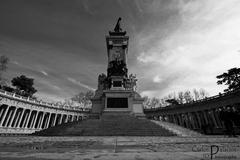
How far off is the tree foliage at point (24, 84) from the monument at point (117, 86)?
31996mm

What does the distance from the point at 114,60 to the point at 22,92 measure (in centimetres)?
3863

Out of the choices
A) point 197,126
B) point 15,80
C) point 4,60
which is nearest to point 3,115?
point 4,60

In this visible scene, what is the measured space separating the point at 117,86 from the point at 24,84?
1663 inches

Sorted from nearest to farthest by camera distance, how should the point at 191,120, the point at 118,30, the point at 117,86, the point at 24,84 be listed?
the point at 117,86
the point at 118,30
the point at 191,120
the point at 24,84

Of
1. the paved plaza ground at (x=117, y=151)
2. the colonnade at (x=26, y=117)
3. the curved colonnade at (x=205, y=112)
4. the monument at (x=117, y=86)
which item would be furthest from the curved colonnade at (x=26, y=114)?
the paved plaza ground at (x=117, y=151)

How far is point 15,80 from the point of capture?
59.6 m

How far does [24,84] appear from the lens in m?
60.5

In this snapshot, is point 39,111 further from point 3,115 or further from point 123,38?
point 123,38

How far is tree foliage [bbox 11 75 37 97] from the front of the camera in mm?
59625

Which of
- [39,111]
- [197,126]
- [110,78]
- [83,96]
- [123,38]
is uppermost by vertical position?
[123,38]

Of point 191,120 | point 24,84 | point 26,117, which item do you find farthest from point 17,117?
point 191,120

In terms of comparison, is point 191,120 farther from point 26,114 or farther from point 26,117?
point 26,114

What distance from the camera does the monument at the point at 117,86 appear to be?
36.4m

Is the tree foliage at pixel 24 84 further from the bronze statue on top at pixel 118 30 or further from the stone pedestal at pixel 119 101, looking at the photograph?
the bronze statue on top at pixel 118 30
